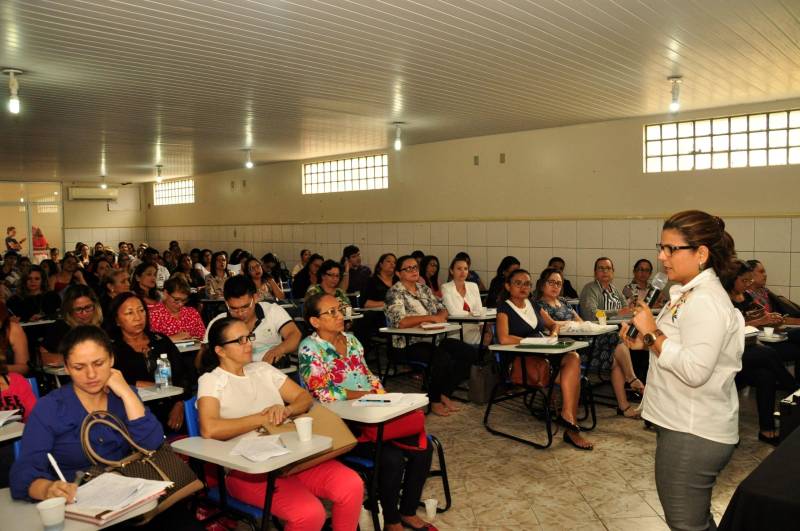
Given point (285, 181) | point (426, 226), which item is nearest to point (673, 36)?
point (426, 226)

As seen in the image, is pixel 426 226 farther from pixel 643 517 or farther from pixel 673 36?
pixel 643 517

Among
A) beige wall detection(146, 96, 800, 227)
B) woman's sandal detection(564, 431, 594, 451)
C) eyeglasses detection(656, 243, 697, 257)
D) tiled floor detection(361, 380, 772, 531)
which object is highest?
beige wall detection(146, 96, 800, 227)

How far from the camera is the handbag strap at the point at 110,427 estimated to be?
229 centimetres

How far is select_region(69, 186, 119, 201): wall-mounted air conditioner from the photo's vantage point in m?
15.9

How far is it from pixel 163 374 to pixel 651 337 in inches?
106

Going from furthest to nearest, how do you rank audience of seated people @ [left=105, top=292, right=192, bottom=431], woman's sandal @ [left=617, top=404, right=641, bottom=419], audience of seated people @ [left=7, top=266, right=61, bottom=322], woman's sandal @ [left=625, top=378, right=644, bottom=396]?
audience of seated people @ [left=7, top=266, right=61, bottom=322] → woman's sandal @ [left=625, top=378, right=644, bottom=396] → woman's sandal @ [left=617, top=404, right=641, bottom=419] → audience of seated people @ [left=105, top=292, right=192, bottom=431]

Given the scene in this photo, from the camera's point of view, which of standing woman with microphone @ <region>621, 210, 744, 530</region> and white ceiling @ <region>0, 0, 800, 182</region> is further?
white ceiling @ <region>0, 0, 800, 182</region>

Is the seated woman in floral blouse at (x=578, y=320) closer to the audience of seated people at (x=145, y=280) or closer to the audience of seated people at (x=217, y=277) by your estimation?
the audience of seated people at (x=145, y=280)

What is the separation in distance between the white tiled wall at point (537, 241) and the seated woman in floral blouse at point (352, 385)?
16.2ft

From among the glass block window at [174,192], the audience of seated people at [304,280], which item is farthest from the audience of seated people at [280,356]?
the glass block window at [174,192]

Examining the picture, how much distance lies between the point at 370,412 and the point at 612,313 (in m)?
3.83

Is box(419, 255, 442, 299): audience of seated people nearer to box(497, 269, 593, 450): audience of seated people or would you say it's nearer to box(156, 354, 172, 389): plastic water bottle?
box(497, 269, 593, 450): audience of seated people

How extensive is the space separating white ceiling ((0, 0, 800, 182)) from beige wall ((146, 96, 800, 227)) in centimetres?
46

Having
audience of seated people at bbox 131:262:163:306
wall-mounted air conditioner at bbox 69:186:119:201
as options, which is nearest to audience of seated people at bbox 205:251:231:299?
audience of seated people at bbox 131:262:163:306
